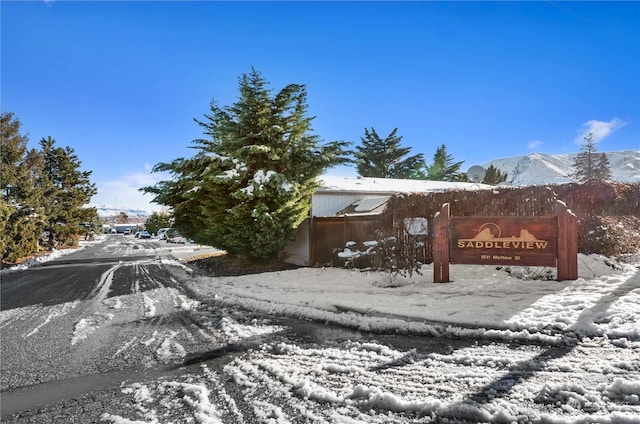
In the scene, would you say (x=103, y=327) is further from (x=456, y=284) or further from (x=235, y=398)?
(x=456, y=284)

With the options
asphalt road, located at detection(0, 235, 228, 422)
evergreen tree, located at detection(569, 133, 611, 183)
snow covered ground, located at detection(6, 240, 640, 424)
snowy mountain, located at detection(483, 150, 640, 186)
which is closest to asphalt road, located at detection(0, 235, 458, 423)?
asphalt road, located at detection(0, 235, 228, 422)

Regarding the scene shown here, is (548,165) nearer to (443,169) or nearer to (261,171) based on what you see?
(443,169)

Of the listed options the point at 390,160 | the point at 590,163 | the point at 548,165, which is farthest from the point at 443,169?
the point at 548,165

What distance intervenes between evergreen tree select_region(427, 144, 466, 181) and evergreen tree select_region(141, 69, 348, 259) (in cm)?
2995

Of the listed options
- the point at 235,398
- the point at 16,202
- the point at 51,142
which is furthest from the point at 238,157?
the point at 51,142

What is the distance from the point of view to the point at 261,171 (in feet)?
33.3

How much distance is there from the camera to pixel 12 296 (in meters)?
7.84

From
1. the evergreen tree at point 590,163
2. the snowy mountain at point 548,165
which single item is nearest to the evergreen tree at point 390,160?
the evergreen tree at point 590,163

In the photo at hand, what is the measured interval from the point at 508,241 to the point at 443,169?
34.6 metres

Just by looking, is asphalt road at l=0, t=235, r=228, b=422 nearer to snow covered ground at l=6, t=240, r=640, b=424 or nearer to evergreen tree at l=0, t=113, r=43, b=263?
snow covered ground at l=6, t=240, r=640, b=424

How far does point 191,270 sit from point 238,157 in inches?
178

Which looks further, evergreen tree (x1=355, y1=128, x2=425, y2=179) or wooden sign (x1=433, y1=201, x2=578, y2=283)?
evergreen tree (x1=355, y1=128, x2=425, y2=179)

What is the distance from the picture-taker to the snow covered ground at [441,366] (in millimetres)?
2514

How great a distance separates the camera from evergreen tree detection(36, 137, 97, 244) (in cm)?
2642
